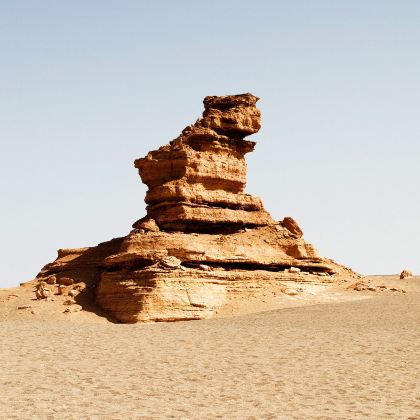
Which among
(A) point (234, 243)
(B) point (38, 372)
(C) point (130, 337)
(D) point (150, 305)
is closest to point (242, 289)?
(A) point (234, 243)

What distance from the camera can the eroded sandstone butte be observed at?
103 feet

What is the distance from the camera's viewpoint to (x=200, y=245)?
32.8m

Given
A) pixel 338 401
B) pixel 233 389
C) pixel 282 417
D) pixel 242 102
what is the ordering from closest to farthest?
1. pixel 282 417
2. pixel 338 401
3. pixel 233 389
4. pixel 242 102

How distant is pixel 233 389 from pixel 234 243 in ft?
57.8

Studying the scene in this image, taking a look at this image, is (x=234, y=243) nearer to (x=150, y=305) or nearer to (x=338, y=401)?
(x=150, y=305)

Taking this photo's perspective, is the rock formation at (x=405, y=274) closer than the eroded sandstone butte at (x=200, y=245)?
No

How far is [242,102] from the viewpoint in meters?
38.9

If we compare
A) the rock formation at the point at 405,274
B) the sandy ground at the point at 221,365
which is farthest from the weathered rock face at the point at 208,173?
the rock formation at the point at 405,274

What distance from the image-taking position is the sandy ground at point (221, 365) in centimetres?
1467

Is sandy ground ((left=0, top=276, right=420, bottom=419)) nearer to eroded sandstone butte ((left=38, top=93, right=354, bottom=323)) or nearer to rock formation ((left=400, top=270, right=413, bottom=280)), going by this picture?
eroded sandstone butte ((left=38, top=93, right=354, bottom=323))

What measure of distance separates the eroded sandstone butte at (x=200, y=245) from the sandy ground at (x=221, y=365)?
1662 mm

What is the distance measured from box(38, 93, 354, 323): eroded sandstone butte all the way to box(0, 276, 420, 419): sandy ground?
166 centimetres

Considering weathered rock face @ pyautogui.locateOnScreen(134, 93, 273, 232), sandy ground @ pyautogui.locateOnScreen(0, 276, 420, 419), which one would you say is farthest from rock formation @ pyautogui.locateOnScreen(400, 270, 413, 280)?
sandy ground @ pyautogui.locateOnScreen(0, 276, 420, 419)

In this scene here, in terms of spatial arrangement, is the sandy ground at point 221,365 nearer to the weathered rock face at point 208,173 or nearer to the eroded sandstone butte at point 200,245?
the eroded sandstone butte at point 200,245
